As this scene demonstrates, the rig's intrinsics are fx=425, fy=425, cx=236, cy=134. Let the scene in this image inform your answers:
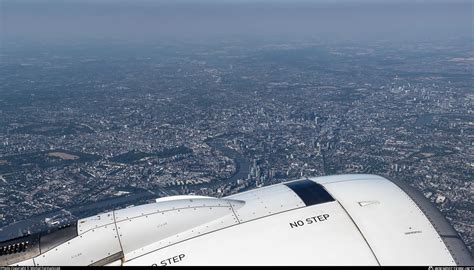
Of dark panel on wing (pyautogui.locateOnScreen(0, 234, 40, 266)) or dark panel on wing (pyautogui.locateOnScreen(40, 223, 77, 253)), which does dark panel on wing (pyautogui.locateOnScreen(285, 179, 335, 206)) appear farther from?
dark panel on wing (pyautogui.locateOnScreen(0, 234, 40, 266))

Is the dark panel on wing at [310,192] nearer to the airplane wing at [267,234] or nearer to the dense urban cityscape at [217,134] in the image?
the airplane wing at [267,234]

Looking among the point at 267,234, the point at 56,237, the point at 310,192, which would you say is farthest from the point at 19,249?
the point at 310,192

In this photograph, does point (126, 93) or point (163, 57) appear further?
point (163, 57)

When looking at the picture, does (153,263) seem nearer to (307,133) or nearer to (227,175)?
(227,175)

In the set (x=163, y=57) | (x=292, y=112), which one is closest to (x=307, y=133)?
(x=292, y=112)

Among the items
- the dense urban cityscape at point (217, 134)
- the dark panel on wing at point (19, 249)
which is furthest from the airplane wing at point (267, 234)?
the dense urban cityscape at point (217, 134)

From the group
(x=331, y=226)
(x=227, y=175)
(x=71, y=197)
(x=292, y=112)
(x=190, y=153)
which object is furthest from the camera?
(x=292, y=112)

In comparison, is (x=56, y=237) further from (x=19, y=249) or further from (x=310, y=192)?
(x=310, y=192)

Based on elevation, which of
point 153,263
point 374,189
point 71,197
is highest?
point 374,189
